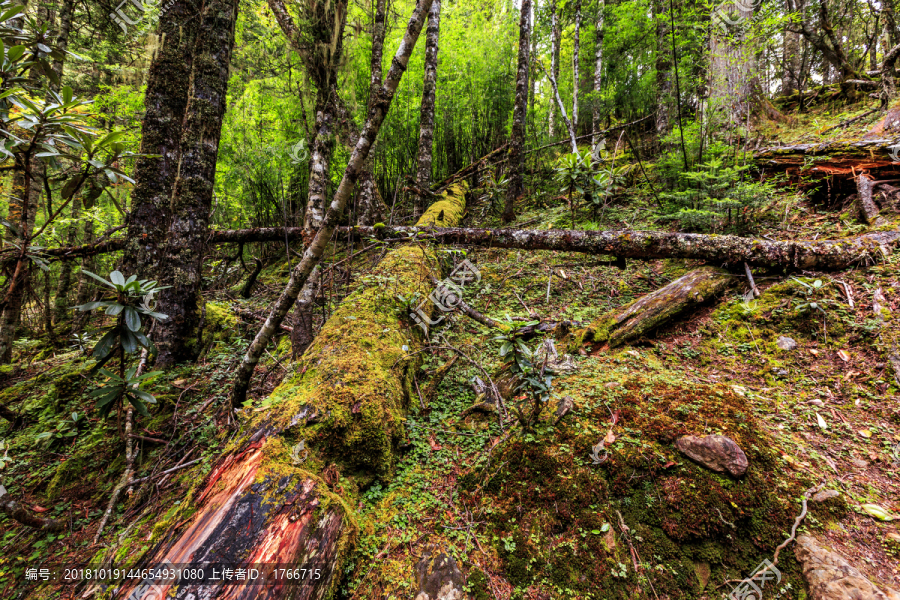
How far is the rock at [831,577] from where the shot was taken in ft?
4.23

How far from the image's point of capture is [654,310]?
335 centimetres

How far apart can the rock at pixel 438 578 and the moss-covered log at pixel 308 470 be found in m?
0.41

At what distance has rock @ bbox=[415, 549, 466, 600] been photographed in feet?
5.28

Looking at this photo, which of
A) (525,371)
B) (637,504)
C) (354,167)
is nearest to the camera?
(637,504)

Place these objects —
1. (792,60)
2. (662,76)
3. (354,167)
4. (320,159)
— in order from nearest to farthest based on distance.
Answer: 1. (354,167)
2. (320,159)
3. (662,76)
4. (792,60)

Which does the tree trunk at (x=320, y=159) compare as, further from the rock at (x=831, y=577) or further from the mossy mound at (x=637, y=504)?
the rock at (x=831, y=577)

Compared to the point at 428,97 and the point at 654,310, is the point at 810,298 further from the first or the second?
the point at 428,97

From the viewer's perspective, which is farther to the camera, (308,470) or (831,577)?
(308,470)

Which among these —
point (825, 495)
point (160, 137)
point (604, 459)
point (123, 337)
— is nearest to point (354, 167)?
point (123, 337)

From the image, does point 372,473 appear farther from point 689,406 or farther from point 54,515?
point 54,515

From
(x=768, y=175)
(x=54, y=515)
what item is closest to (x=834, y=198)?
(x=768, y=175)

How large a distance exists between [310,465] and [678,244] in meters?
4.36

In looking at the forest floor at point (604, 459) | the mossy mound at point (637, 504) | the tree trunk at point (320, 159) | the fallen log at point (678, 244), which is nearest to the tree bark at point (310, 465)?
the forest floor at point (604, 459)

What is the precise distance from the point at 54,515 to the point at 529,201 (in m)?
8.49
